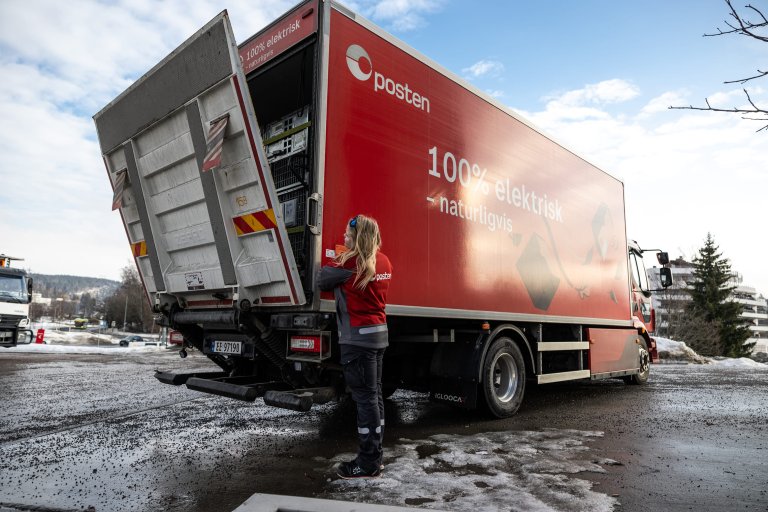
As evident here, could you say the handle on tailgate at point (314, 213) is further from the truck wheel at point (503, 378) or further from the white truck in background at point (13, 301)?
the white truck in background at point (13, 301)

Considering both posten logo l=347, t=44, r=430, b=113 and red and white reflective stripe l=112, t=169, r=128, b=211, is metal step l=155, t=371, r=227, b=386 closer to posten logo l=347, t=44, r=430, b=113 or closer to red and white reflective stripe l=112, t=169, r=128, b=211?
red and white reflective stripe l=112, t=169, r=128, b=211

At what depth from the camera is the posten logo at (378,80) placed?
4.32m

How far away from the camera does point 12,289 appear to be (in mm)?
16812

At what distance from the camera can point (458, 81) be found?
Answer: 18.2 ft

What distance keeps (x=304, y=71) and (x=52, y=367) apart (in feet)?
38.5

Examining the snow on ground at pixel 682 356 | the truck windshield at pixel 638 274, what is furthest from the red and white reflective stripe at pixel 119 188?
the snow on ground at pixel 682 356

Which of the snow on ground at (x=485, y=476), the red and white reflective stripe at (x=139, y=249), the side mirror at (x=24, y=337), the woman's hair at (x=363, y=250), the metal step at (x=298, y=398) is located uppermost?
the red and white reflective stripe at (x=139, y=249)

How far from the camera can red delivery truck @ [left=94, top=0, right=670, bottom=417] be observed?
4098mm

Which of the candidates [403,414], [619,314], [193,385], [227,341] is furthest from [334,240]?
[619,314]

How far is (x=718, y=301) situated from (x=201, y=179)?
45170mm

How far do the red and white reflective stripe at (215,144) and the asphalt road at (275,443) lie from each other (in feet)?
7.71

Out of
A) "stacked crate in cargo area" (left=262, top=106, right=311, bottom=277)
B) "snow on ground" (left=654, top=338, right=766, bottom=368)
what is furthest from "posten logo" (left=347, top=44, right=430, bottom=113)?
"snow on ground" (left=654, top=338, right=766, bottom=368)

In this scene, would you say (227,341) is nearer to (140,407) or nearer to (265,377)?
(265,377)

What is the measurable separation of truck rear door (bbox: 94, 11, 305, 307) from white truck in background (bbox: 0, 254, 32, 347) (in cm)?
1443
